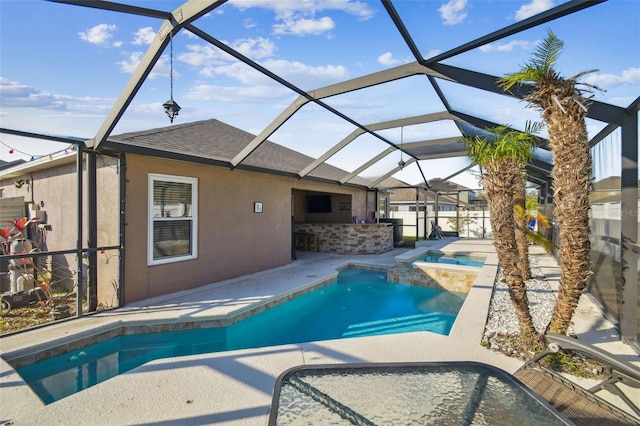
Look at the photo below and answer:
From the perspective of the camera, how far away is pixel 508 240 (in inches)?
163

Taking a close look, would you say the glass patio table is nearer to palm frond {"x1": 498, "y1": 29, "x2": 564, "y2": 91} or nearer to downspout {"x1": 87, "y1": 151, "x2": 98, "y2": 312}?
palm frond {"x1": 498, "y1": 29, "x2": 564, "y2": 91}

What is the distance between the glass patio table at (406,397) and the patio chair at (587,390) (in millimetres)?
502

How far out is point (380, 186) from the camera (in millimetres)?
17406

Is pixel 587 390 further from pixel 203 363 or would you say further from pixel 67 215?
pixel 67 215

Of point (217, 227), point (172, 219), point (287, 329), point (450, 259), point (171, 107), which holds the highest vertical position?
point (171, 107)

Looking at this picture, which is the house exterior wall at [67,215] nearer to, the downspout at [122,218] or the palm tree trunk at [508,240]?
the downspout at [122,218]

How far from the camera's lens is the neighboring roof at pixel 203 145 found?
6.32 meters

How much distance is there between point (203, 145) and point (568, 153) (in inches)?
289

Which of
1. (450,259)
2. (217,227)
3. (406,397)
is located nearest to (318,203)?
(450,259)

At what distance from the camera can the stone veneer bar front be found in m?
14.0

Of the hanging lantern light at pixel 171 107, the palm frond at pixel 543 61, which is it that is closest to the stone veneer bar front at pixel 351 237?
the hanging lantern light at pixel 171 107

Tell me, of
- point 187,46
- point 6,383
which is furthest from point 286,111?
point 6,383

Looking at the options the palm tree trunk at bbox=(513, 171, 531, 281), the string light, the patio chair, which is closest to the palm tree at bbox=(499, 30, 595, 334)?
the patio chair

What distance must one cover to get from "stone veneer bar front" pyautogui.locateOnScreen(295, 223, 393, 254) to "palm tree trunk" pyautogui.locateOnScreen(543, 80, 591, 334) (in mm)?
10374
